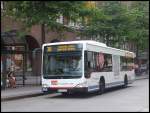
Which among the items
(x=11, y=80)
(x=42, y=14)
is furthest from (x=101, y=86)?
(x=11, y=80)

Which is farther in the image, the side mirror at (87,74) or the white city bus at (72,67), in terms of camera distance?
the side mirror at (87,74)

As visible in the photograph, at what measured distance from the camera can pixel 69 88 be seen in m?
23.4

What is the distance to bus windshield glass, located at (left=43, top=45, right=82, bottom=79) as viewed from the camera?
2359 centimetres

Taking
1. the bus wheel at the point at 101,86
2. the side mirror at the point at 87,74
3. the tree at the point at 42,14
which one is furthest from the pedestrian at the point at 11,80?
the side mirror at the point at 87,74

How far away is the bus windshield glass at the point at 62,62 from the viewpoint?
77.4 feet

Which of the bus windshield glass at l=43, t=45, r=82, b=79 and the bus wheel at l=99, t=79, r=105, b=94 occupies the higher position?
the bus windshield glass at l=43, t=45, r=82, b=79

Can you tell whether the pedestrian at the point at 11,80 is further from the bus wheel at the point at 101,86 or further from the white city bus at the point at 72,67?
the bus wheel at the point at 101,86

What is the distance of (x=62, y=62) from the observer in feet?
78.5

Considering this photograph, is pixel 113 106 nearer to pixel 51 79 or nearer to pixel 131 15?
pixel 51 79

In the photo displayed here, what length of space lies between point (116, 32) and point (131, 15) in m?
2.66

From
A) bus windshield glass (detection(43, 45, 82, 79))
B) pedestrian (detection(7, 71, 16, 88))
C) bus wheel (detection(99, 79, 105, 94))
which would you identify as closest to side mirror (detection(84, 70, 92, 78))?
bus windshield glass (detection(43, 45, 82, 79))

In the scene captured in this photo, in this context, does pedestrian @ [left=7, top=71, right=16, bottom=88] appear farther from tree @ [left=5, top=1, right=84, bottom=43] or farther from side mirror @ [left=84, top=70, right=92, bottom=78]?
side mirror @ [left=84, top=70, right=92, bottom=78]

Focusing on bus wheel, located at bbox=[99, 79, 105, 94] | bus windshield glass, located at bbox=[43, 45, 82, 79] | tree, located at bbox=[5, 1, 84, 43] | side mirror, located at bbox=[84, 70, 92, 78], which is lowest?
bus wheel, located at bbox=[99, 79, 105, 94]

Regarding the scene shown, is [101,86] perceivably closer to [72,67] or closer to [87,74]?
[87,74]
